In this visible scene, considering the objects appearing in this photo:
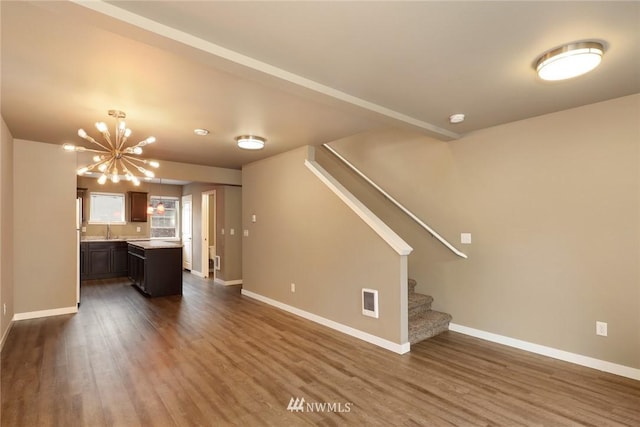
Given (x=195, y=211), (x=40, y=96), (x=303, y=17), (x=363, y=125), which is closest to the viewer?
(x=303, y=17)

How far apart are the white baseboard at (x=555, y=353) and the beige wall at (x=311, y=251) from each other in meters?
1.11

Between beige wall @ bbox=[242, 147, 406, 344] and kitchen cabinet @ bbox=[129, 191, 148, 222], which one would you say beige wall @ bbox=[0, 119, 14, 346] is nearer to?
beige wall @ bbox=[242, 147, 406, 344]

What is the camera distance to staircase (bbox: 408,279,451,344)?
3602mm

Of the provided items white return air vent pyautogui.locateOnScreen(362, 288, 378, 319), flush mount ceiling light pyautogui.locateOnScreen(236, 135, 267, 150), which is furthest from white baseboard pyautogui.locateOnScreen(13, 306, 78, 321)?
white return air vent pyautogui.locateOnScreen(362, 288, 378, 319)

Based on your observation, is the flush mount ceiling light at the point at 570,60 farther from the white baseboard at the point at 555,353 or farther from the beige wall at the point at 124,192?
the beige wall at the point at 124,192

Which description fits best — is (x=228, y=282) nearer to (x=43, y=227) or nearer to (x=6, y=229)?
(x=43, y=227)

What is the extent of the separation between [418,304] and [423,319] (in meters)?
0.21

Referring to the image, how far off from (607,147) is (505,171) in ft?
2.85

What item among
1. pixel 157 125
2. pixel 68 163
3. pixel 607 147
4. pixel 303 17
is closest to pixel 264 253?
pixel 157 125

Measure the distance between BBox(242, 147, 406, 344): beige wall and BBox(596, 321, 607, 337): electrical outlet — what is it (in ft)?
5.90

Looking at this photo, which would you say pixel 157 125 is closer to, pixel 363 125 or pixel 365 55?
pixel 363 125

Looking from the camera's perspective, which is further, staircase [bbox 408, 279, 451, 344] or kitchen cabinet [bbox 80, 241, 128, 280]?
kitchen cabinet [bbox 80, 241, 128, 280]

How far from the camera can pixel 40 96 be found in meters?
2.84

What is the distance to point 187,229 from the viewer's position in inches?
357
